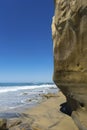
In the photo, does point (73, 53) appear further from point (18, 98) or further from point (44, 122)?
point (18, 98)

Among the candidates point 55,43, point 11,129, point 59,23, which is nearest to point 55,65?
point 55,43

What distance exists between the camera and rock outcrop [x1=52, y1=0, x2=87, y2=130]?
661 cm

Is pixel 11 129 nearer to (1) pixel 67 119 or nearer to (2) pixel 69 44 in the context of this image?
(1) pixel 67 119

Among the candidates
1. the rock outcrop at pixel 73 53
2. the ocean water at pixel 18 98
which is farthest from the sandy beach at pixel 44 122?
the ocean water at pixel 18 98

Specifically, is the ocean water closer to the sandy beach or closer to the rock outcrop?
the sandy beach

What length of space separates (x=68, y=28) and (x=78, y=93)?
2024 millimetres

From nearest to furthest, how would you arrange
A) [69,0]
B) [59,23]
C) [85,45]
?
[85,45] → [69,0] → [59,23]

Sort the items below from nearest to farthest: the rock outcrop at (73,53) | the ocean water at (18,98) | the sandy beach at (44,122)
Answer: the rock outcrop at (73,53) → the sandy beach at (44,122) → the ocean water at (18,98)

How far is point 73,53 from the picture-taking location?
705cm

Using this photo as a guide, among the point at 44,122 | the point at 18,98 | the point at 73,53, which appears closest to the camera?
the point at 73,53

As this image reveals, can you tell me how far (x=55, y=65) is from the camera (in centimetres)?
817

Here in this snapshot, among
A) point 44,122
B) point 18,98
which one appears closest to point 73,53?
point 44,122

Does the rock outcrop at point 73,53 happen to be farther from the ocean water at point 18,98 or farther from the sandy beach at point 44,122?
the ocean water at point 18,98

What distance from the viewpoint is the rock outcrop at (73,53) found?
6.61 m
